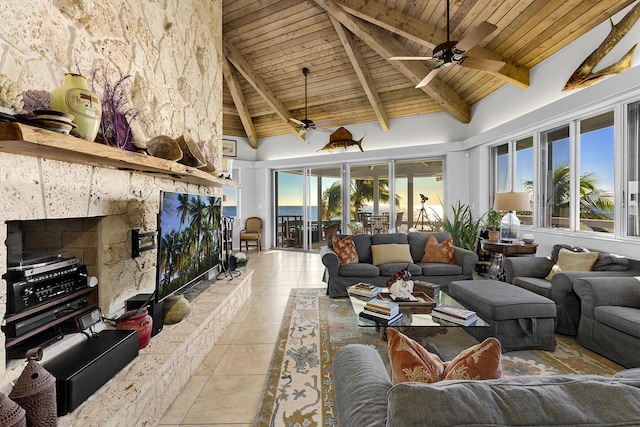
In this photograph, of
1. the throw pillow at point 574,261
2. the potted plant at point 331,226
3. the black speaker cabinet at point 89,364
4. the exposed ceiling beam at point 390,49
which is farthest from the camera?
the potted plant at point 331,226


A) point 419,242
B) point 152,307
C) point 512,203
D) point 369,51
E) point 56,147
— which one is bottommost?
point 152,307

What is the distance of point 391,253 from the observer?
433cm

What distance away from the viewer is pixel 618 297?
8.36 feet

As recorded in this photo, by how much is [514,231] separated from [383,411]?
525cm

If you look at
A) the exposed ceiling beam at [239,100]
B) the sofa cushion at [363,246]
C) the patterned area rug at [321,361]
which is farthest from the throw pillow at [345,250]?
the exposed ceiling beam at [239,100]

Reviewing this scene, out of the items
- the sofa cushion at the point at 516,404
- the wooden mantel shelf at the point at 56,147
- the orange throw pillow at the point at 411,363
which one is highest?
the wooden mantel shelf at the point at 56,147

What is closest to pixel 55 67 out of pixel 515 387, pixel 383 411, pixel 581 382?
pixel 383 411

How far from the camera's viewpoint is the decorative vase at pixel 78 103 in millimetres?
1535

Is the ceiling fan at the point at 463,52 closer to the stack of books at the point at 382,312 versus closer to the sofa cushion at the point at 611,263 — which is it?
the sofa cushion at the point at 611,263

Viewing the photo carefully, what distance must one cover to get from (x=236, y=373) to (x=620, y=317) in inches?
112

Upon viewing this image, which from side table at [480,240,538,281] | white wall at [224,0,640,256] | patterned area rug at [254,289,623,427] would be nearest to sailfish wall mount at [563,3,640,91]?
white wall at [224,0,640,256]

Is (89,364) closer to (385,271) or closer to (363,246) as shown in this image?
(385,271)

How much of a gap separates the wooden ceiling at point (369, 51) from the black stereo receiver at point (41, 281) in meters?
4.55

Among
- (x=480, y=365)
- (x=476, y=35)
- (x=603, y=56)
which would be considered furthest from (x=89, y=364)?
(x=603, y=56)
